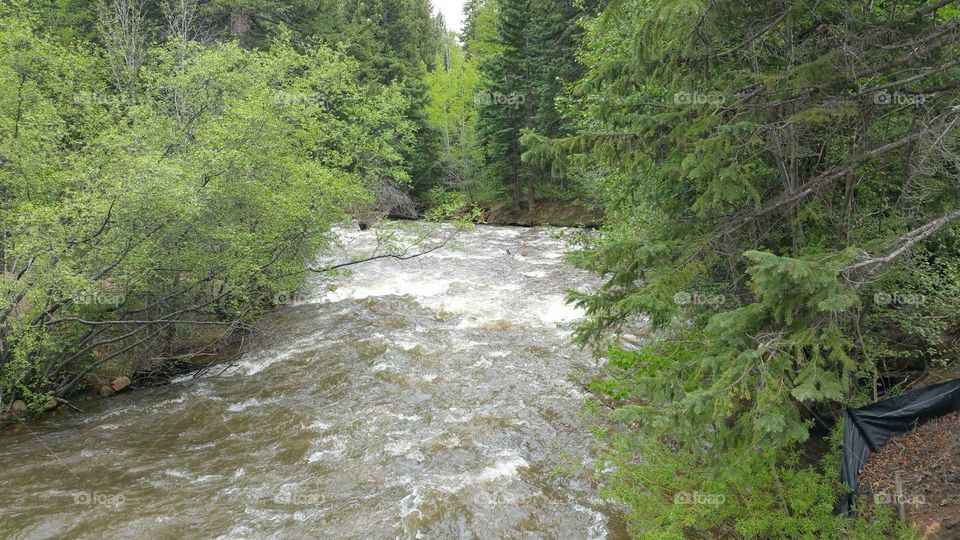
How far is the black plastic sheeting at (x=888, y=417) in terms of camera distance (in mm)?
5582

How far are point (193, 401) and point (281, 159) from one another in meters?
5.52

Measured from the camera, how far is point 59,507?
684cm

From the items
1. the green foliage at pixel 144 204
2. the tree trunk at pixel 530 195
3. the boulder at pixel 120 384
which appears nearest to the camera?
the green foliage at pixel 144 204

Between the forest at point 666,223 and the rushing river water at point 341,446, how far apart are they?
37.7 inches

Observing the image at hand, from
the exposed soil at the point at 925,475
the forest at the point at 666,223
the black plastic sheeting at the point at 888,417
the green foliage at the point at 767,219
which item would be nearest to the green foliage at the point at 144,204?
the forest at the point at 666,223

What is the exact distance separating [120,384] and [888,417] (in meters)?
12.9

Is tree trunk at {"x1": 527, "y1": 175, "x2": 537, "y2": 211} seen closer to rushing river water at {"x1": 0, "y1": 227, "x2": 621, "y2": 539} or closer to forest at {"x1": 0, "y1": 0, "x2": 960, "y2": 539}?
forest at {"x1": 0, "y1": 0, "x2": 960, "y2": 539}

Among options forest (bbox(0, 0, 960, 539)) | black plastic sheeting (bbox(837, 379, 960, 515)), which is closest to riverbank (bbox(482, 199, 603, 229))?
forest (bbox(0, 0, 960, 539))

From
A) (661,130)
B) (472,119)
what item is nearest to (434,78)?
(472,119)

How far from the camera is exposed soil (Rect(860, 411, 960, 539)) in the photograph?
4.80m

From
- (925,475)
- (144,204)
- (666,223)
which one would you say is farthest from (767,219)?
(144,204)

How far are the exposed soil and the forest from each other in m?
0.24

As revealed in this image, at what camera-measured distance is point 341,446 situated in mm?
8281

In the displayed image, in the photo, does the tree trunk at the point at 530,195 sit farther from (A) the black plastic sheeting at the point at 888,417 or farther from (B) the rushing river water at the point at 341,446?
(A) the black plastic sheeting at the point at 888,417
